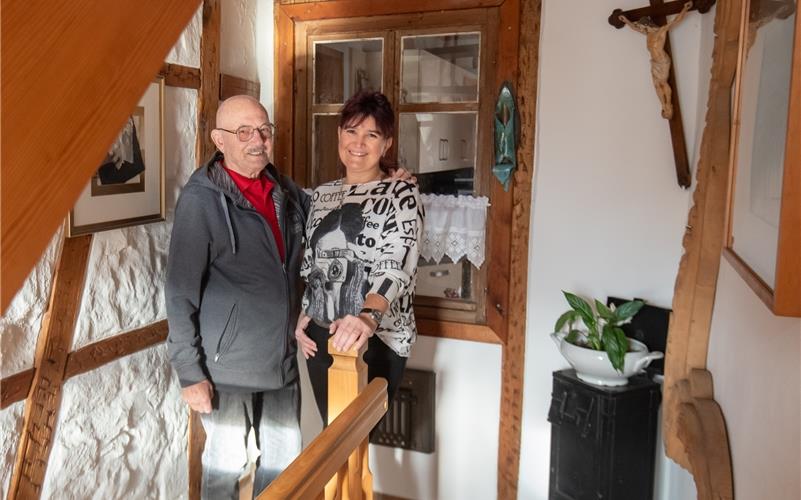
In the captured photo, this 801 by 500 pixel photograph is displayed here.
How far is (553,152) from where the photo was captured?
96.1 inches

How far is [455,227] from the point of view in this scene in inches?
102

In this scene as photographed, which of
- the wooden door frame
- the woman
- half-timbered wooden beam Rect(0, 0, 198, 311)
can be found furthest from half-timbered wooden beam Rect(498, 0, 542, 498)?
half-timbered wooden beam Rect(0, 0, 198, 311)

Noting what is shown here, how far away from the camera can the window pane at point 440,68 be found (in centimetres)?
255

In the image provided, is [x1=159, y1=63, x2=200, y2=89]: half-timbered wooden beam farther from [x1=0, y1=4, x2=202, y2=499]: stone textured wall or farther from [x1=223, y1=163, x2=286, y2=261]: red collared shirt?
[x1=223, y1=163, x2=286, y2=261]: red collared shirt

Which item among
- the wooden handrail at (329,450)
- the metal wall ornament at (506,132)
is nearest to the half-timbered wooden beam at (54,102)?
the wooden handrail at (329,450)

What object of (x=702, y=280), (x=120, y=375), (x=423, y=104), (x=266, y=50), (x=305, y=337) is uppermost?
(x=266, y=50)

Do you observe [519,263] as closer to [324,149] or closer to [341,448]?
[324,149]

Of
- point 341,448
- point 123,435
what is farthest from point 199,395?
point 341,448

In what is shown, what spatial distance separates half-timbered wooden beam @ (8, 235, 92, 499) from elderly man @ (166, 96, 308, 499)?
0.30 meters

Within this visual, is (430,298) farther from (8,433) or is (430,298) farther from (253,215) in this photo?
(8,433)

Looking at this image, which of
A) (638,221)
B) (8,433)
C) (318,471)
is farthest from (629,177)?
(8,433)

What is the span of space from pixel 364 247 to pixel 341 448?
84cm

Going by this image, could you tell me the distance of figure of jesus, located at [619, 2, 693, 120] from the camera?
2109 mm

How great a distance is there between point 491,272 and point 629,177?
0.64 metres
